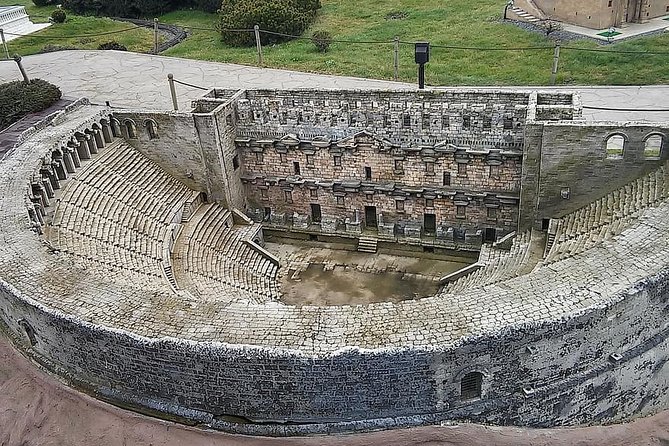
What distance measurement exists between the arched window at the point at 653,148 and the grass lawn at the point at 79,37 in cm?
3638

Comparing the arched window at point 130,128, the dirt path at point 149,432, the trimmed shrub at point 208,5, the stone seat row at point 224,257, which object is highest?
the arched window at point 130,128

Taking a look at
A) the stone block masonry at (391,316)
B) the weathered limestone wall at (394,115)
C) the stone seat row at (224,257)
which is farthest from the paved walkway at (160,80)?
the stone seat row at (224,257)

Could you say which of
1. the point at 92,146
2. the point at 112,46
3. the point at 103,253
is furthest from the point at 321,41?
the point at 103,253

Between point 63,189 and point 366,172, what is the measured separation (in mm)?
11397

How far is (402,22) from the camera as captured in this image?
159 feet

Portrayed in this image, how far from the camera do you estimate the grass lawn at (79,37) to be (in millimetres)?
49094

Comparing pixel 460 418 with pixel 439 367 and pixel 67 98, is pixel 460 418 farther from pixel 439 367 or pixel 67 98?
pixel 67 98

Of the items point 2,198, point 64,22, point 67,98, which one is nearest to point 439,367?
point 2,198

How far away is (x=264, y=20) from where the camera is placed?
152 ft

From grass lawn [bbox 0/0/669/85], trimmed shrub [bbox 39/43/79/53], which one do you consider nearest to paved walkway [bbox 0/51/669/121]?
trimmed shrub [bbox 39/43/79/53]

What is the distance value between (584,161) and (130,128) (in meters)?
17.8

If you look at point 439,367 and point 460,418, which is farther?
point 460,418

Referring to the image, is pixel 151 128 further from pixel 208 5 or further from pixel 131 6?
pixel 131 6

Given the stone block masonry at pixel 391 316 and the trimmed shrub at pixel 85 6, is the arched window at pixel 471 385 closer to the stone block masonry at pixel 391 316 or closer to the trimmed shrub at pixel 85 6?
the stone block masonry at pixel 391 316
